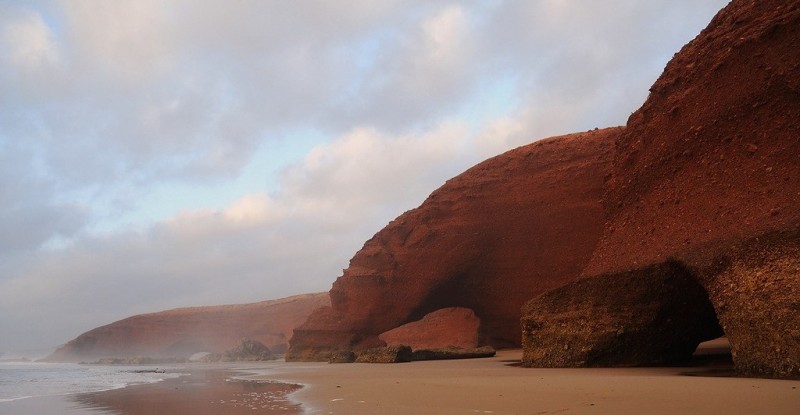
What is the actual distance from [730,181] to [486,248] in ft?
44.2

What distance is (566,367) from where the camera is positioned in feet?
30.7

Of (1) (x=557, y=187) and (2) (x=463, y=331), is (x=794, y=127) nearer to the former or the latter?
(1) (x=557, y=187)

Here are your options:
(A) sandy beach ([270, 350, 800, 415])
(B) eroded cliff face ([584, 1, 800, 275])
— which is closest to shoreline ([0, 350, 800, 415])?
(A) sandy beach ([270, 350, 800, 415])

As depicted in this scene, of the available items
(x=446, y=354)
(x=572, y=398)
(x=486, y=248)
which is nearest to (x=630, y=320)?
(x=572, y=398)

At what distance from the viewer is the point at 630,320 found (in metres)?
8.97

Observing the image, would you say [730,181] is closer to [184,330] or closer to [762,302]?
[762,302]

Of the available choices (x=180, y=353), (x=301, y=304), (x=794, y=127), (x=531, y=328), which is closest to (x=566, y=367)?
(x=531, y=328)

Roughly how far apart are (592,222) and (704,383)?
44.6ft

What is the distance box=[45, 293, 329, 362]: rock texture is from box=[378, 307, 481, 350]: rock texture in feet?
107

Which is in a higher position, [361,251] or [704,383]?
[361,251]

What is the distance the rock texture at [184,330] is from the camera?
60.2 meters

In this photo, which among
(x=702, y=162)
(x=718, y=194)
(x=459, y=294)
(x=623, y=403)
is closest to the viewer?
(x=623, y=403)

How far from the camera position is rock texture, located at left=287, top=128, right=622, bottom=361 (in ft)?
62.8

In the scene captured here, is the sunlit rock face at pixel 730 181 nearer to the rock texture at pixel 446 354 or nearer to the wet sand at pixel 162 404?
the wet sand at pixel 162 404
